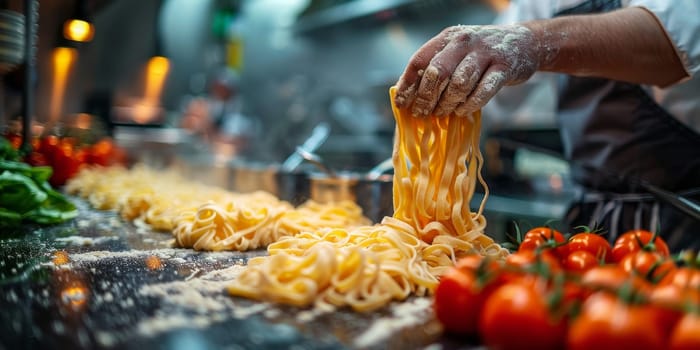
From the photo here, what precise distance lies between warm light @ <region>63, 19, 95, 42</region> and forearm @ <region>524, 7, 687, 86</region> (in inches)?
127

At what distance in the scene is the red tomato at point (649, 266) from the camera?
101cm

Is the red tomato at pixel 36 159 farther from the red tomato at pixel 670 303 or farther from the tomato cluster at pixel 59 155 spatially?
the red tomato at pixel 670 303

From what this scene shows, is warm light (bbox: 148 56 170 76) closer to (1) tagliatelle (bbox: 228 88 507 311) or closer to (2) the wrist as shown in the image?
(1) tagliatelle (bbox: 228 88 507 311)

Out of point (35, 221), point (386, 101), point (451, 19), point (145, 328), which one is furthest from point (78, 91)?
point (145, 328)

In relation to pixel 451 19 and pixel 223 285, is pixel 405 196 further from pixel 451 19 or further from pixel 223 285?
pixel 451 19

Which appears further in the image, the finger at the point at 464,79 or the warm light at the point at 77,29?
the warm light at the point at 77,29

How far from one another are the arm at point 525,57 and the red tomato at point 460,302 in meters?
0.65

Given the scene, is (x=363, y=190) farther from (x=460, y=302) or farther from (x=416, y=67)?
(x=460, y=302)

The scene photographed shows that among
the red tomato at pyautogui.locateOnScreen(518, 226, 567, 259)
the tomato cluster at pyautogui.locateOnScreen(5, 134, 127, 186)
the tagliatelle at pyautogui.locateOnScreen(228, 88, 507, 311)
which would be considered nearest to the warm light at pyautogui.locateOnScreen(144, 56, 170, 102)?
the tomato cluster at pyautogui.locateOnScreen(5, 134, 127, 186)

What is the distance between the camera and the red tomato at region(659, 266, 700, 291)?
889mm

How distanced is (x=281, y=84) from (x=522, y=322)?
750 cm

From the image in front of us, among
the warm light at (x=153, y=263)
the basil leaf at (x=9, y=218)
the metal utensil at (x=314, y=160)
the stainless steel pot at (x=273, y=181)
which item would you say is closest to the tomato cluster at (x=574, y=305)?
the warm light at (x=153, y=263)

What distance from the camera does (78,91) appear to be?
14.7ft

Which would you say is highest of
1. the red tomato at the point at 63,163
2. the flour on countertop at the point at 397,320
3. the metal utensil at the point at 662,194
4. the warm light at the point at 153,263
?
the metal utensil at the point at 662,194
